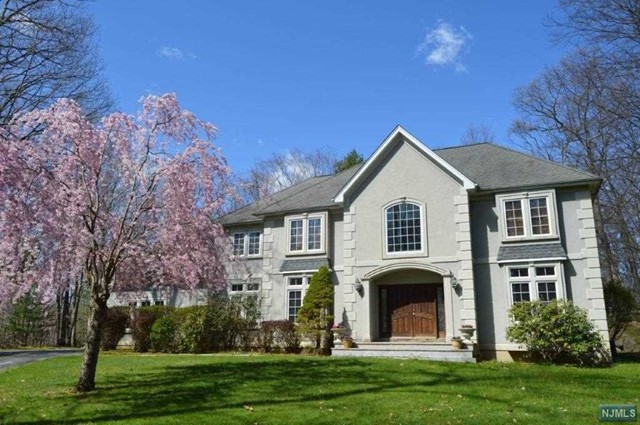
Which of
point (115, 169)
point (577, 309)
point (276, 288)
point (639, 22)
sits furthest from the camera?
point (276, 288)

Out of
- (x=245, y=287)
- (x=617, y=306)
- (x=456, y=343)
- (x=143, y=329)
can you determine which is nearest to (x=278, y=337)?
(x=245, y=287)

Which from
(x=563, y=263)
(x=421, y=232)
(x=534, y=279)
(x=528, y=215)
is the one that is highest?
(x=528, y=215)

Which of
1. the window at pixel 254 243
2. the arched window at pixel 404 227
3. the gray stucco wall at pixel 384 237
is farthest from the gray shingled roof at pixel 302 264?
the arched window at pixel 404 227

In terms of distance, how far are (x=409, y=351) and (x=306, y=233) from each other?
6.77 meters

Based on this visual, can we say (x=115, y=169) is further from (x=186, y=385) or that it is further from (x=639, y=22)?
(x=639, y=22)

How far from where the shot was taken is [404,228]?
17.9 meters

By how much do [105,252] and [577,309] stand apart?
13.8m

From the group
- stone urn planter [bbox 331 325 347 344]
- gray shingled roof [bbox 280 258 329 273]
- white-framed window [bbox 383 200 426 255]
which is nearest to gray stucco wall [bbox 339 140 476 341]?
white-framed window [bbox 383 200 426 255]

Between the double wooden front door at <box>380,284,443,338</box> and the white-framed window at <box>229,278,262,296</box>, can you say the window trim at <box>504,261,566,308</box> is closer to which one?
the double wooden front door at <box>380,284,443,338</box>

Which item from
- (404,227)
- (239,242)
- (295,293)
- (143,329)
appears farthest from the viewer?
(239,242)

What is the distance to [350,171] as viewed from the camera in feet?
76.6

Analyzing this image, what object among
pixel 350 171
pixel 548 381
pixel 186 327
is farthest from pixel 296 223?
pixel 548 381

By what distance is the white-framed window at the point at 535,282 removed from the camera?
623 inches

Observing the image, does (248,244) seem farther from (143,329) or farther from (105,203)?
(105,203)
